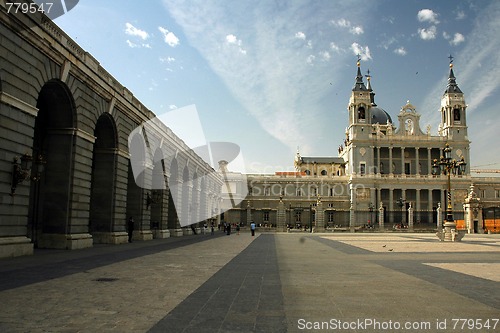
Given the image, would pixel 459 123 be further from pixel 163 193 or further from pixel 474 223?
pixel 163 193

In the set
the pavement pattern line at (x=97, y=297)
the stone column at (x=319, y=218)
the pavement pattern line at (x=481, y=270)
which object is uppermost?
the stone column at (x=319, y=218)

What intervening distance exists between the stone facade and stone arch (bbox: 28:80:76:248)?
1.9 inches

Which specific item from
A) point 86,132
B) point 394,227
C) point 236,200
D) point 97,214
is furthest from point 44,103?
point 236,200

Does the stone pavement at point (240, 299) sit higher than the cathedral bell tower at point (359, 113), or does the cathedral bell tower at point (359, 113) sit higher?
the cathedral bell tower at point (359, 113)

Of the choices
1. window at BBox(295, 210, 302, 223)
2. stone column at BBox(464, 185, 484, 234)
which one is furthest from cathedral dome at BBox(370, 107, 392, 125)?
stone column at BBox(464, 185, 484, 234)

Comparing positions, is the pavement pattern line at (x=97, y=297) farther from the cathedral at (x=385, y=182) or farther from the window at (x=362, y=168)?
the window at (x=362, y=168)

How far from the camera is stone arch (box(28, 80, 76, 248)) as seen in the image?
74.1ft

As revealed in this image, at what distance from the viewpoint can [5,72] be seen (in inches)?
674

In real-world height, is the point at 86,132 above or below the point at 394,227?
above

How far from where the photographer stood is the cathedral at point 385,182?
104062mm

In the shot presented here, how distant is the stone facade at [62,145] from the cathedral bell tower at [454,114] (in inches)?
3473

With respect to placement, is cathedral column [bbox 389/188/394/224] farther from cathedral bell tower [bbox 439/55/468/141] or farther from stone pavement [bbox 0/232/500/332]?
stone pavement [bbox 0/232/500/332]

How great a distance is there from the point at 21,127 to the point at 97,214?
448 inches

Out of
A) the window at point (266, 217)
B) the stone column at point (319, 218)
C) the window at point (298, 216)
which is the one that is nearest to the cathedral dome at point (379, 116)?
the window at point (298, 216)
